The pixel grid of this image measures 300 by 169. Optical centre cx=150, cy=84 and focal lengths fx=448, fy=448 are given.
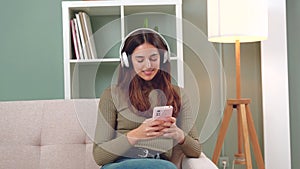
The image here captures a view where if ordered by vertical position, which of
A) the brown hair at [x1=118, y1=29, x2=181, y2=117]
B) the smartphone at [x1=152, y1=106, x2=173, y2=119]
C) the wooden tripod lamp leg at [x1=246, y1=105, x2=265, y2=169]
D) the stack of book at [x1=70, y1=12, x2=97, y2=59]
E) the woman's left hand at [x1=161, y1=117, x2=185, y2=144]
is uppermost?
the stack of book at [x1=70, y1=12, x2=97, y2=59]

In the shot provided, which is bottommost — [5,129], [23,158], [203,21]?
[23,158]

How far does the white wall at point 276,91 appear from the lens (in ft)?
8.41

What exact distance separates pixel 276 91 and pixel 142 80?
4.29 feet

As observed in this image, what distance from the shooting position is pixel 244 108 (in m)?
2.35

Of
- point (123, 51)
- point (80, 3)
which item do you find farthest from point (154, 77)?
point (80, 3)

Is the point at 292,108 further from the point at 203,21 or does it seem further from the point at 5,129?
the point at 5,129

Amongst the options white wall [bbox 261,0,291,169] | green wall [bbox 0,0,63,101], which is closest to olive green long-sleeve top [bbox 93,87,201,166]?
white wall [bbox 261,0,291,169]

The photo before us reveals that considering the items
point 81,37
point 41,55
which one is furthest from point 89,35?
point 41,55

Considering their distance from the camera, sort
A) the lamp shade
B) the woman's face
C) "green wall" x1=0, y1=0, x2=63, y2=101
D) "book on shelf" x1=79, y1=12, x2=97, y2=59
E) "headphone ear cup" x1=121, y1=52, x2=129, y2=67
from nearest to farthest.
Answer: the woman's face < "headphone ear cup" x1=121, y1=52, x2=129, y2=67 < the lamp shade < "book on shelf" x1=79, y1=12, x2=97, y2=59 < "green wall" x1=0, y1=0, x2=63, y2=101

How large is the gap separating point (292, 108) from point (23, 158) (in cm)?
152

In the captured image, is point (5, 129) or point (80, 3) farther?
point (80, 3)

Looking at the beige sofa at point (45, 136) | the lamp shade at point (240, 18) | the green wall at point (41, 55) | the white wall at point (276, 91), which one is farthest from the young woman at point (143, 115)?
the green wall at point (41, 55)

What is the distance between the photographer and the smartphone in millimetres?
1547

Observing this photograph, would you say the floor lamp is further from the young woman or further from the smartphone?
the smartphone
